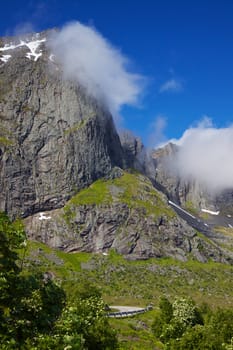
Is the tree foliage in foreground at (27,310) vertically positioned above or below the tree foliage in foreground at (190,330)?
above

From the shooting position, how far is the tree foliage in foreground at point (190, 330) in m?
51.2

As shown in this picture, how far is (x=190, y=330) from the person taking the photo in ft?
180

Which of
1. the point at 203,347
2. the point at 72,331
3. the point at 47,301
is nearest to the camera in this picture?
the point at 72,331

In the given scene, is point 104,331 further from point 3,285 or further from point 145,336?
point 145,336

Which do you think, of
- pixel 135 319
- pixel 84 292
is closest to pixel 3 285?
pixel 84 292

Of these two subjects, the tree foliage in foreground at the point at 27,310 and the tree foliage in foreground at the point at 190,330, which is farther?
the tree foliage in foreground at the point at 190,330

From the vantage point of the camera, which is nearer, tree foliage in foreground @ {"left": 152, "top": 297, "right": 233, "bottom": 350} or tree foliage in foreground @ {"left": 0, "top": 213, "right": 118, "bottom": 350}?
tree foliage in foreground @ {"left": 0, "top": 213, "right": 118, "bottom": 350}

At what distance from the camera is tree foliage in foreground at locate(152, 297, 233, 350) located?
168ft

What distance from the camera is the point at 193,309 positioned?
105 metres

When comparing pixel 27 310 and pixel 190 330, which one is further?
pixel 190 330

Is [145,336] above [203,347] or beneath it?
beneath

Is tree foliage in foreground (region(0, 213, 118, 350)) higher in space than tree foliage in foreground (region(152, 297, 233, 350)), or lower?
higher

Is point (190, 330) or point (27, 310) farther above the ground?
point (27, 310)

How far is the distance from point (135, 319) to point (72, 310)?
117792mm
